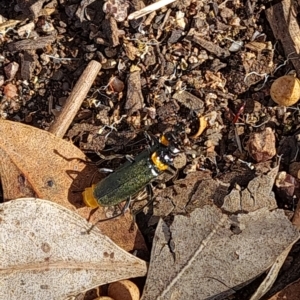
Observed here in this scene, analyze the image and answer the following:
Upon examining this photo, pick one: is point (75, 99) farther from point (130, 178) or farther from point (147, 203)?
point (147, 203)

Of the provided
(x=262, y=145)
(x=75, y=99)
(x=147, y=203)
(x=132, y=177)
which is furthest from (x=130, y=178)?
(x=262, y=145)

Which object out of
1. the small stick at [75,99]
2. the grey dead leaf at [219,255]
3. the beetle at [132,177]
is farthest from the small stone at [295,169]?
the small stick at [75,99]

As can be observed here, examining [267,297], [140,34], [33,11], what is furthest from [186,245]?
[33,11]

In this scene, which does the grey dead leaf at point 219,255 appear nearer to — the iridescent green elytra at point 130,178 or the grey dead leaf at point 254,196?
the grey dead leaf at point 254,196

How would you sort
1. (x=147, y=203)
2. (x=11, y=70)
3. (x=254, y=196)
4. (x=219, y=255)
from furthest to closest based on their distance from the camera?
(x=11, y=70), (x=147, y=203), (x=254, y=196), (x=219, y=255)

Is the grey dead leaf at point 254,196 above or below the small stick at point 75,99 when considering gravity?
below

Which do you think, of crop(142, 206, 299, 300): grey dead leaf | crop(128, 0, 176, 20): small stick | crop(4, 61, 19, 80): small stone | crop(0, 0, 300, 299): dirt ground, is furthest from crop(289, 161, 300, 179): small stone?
crop(4, 61, 19, 80): small stone
